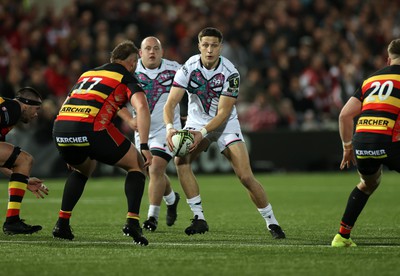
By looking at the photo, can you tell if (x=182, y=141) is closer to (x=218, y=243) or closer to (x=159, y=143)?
(x=218, y=243)

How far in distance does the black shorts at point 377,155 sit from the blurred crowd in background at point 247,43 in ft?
38.5

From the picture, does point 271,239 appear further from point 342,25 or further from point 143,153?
point 342,25

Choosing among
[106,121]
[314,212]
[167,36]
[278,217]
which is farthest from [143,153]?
[167,36]

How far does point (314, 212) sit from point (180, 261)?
5.63m

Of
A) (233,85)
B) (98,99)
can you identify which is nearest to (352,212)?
(233,85)

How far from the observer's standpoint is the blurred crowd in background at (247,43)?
20031 mm

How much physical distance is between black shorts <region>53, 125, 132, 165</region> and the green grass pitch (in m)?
0.93

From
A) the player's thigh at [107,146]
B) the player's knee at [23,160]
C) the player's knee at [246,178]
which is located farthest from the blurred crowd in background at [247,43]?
the player's thigh at [107,146]

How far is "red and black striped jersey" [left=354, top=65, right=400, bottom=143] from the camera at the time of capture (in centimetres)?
838

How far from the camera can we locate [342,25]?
86.6ft

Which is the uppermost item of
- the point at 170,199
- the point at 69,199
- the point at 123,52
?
the point at 123,52

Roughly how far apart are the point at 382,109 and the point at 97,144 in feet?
9.56

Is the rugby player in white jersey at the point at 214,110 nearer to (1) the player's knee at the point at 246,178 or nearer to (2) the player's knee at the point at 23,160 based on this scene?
(1) the player's knee at the point at 246,178

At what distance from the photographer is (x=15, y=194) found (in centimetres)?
987
